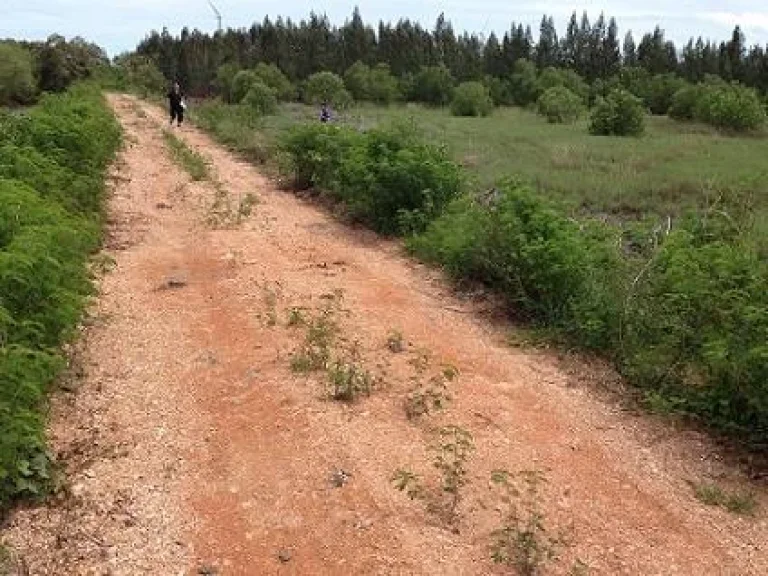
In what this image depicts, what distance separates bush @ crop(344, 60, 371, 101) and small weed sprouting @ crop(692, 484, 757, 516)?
2206 inches

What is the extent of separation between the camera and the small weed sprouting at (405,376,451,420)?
6242 mm

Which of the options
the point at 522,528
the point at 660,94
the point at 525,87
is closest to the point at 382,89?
the point at 525,87

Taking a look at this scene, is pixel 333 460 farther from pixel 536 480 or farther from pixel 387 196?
pixel 387 196

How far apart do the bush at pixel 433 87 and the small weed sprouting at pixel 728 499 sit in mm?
55558

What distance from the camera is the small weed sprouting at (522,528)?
452cm

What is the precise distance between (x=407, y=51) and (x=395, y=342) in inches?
3065


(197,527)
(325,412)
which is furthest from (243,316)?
(197,527)

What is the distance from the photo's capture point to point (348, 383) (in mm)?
6445

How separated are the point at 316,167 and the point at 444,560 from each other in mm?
11428

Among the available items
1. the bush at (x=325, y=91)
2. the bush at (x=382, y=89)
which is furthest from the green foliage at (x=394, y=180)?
the bush at (x=382, y=89)

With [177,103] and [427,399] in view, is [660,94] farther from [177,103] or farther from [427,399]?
[427,399]

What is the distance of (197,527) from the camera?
478 centimetres

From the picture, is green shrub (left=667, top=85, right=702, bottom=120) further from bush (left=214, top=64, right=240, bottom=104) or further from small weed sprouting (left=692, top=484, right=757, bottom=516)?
small weed sprouting (left=692, top=484, right=757, bottom=516)

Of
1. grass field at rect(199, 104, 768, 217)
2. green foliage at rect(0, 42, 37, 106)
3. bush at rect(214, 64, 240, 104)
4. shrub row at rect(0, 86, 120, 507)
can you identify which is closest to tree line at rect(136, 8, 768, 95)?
bush at rect(214, 64, 240, 104)
